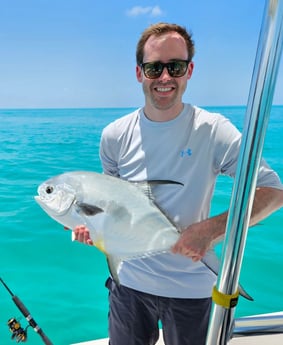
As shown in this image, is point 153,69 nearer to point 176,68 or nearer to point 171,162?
point 176,68

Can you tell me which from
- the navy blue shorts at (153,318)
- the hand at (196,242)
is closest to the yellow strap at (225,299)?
the hand at (196,242)

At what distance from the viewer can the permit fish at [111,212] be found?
Answer: 3.46 feet

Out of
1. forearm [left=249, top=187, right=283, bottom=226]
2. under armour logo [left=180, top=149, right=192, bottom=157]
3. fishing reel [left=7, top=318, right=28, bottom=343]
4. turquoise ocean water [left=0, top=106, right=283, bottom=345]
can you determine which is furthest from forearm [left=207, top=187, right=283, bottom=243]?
turquoise ocean water [left=0, top=106, right=283, bottom=345]

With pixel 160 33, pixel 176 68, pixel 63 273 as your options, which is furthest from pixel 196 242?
pixel 63 273

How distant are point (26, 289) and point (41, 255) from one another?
0.79m

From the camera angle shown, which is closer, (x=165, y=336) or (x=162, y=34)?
(x=162, y=34)

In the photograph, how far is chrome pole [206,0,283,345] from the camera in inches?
20.8

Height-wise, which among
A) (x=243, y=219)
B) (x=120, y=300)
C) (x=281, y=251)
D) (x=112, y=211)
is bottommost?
(x=281, y=251)

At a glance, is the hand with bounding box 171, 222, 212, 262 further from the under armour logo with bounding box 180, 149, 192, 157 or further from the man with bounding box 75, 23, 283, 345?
the under armour logo with bounding box 180, 149, 192, 157

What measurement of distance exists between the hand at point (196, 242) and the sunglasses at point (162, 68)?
0.51 metres

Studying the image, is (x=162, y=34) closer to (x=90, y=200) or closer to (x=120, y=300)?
(x=90, y=200)

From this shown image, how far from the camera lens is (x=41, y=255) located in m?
4.62

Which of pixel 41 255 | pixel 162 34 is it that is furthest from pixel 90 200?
pixel 41 255

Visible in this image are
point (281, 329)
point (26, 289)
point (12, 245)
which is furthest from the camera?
point (12, 245)
